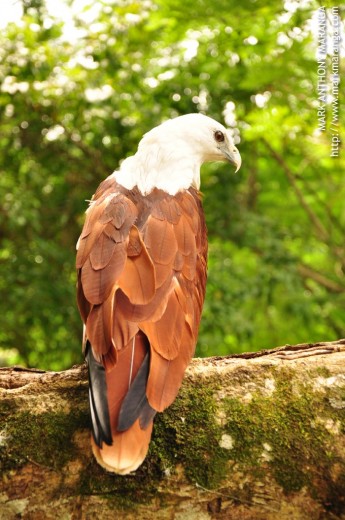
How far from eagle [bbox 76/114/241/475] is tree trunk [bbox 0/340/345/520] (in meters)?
0.15

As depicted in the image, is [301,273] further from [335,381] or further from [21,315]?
[335,381]

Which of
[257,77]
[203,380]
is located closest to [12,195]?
[257,77]

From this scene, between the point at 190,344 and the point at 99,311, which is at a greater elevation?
the point at 99,311

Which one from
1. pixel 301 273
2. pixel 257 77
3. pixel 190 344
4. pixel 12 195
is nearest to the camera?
pixel 190 344

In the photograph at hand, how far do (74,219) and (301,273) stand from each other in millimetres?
2510

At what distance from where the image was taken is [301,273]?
23.6 feet

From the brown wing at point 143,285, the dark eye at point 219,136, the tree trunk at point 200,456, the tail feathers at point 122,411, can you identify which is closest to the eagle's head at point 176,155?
the dark eye at point 219,136

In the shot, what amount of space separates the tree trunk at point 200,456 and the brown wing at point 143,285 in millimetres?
154

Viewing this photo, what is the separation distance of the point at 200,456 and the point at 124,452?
0.98 feet

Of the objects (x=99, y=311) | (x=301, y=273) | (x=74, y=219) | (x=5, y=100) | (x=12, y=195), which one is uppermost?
(x=99, y=311)

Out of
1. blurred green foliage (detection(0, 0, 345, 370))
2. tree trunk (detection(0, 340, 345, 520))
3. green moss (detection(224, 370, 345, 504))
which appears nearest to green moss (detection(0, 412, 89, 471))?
tree trunk (detection(0, 340, 345, 520))

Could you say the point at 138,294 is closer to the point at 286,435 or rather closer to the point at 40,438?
the point at 40,438

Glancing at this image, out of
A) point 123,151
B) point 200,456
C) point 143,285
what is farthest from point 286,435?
point 123,151

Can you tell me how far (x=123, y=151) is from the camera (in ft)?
21.2
